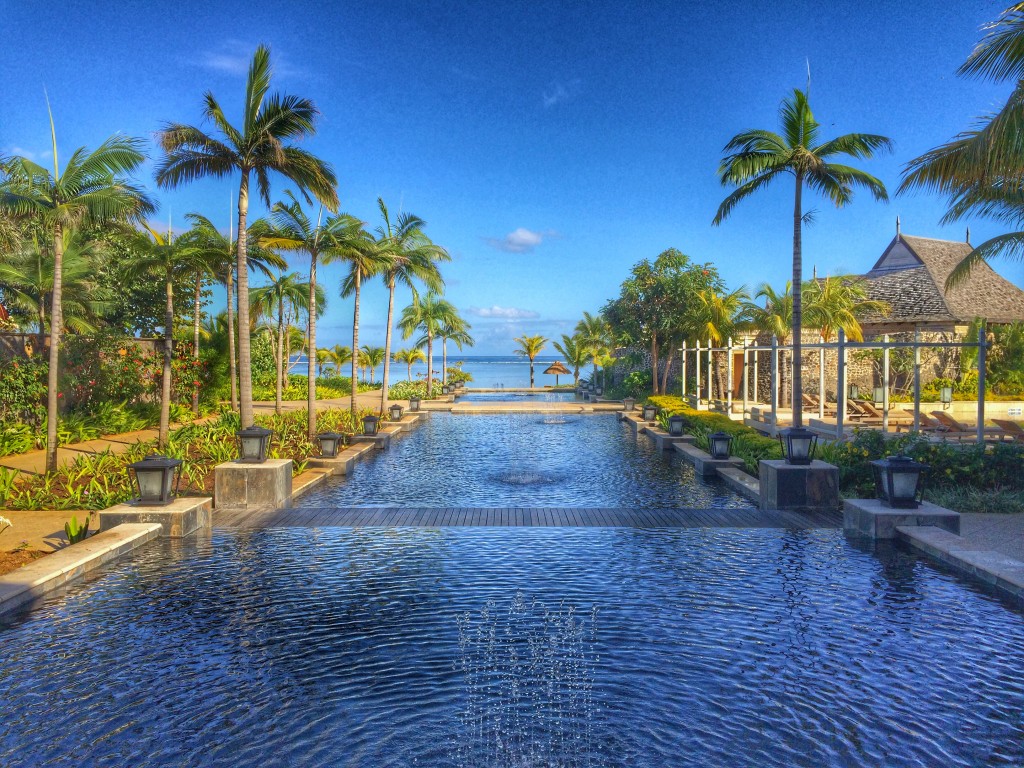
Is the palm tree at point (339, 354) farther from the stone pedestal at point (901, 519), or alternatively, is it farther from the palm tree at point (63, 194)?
the stone pedestal at point (901, 519)

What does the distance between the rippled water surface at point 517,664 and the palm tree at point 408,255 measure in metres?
15.2

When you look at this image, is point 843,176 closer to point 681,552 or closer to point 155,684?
point 681,552

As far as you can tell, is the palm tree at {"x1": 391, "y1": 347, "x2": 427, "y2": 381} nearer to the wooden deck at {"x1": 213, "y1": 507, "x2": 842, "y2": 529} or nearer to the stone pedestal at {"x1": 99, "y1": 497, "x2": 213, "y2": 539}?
the wooden deck at {"x1": 213, "y1": 507, "x2": 842, "y2": 529}

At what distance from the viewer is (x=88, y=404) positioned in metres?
18.5

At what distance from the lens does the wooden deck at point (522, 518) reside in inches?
358

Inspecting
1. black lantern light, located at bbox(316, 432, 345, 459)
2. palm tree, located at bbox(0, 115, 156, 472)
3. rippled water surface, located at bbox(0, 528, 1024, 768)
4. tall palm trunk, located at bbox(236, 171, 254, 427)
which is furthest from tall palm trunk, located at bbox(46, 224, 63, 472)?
rippled water surface, located at bbox(0, 528, 1024, 768)

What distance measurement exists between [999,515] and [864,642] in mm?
5848

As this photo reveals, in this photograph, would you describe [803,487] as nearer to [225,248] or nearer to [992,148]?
[992,148]

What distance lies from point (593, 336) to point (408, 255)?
2431 cm

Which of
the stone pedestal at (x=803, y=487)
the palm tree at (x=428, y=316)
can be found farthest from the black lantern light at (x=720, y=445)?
A: the palm tree at (x=428, y=316)

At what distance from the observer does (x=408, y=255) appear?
71.0 ft

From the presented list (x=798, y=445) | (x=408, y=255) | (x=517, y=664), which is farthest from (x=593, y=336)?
(x=517, y=664)

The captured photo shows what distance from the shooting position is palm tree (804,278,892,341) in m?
24.5

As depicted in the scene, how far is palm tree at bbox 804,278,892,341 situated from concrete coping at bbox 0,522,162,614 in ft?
71.4
